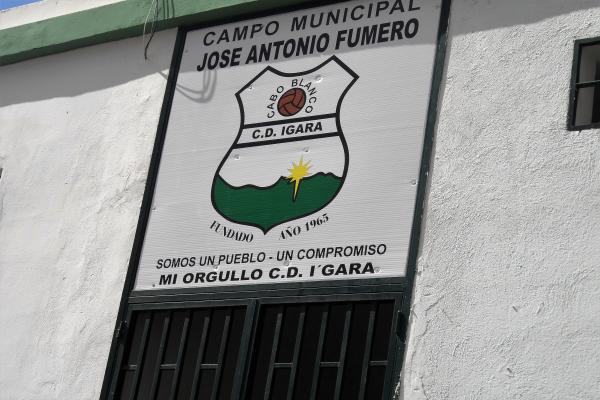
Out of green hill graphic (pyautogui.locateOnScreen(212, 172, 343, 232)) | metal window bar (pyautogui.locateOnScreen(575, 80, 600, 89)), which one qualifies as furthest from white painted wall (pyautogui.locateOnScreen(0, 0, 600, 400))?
green hill graphic (pyautogui.locateOnScreen(212, 172, 343, 232))

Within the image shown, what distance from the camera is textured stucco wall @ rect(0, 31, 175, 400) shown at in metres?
9.89

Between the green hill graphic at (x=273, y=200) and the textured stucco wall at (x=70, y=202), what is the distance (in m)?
0.95

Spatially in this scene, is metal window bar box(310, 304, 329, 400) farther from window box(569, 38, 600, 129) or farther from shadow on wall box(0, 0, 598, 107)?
shadow on wall box(0, 0, 598, 107)

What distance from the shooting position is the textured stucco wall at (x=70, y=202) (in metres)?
9.89


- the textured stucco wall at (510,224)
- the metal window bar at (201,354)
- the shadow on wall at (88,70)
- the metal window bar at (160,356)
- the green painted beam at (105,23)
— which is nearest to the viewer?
the textured stucco wall at (510,224)

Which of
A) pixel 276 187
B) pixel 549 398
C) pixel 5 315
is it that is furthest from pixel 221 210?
pixel 549 398

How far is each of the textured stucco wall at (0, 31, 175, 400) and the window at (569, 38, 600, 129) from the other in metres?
3.79

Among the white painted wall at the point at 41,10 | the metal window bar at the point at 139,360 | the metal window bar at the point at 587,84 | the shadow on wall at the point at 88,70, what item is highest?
the white painted wall at the point at 41,10

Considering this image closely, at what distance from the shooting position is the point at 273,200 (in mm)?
9312

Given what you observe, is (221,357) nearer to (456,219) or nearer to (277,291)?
(277,291)

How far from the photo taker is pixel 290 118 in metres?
9.55

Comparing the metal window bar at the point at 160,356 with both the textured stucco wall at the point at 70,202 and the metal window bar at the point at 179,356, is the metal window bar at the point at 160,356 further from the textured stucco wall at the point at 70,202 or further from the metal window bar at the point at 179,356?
the textured stucco wall at the point at 70,202

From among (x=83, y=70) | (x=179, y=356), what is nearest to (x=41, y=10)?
(x=83, y=70)

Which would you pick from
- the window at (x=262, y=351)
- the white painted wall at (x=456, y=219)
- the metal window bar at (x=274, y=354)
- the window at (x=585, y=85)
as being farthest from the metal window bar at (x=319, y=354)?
the window at (x=585, y=85)
